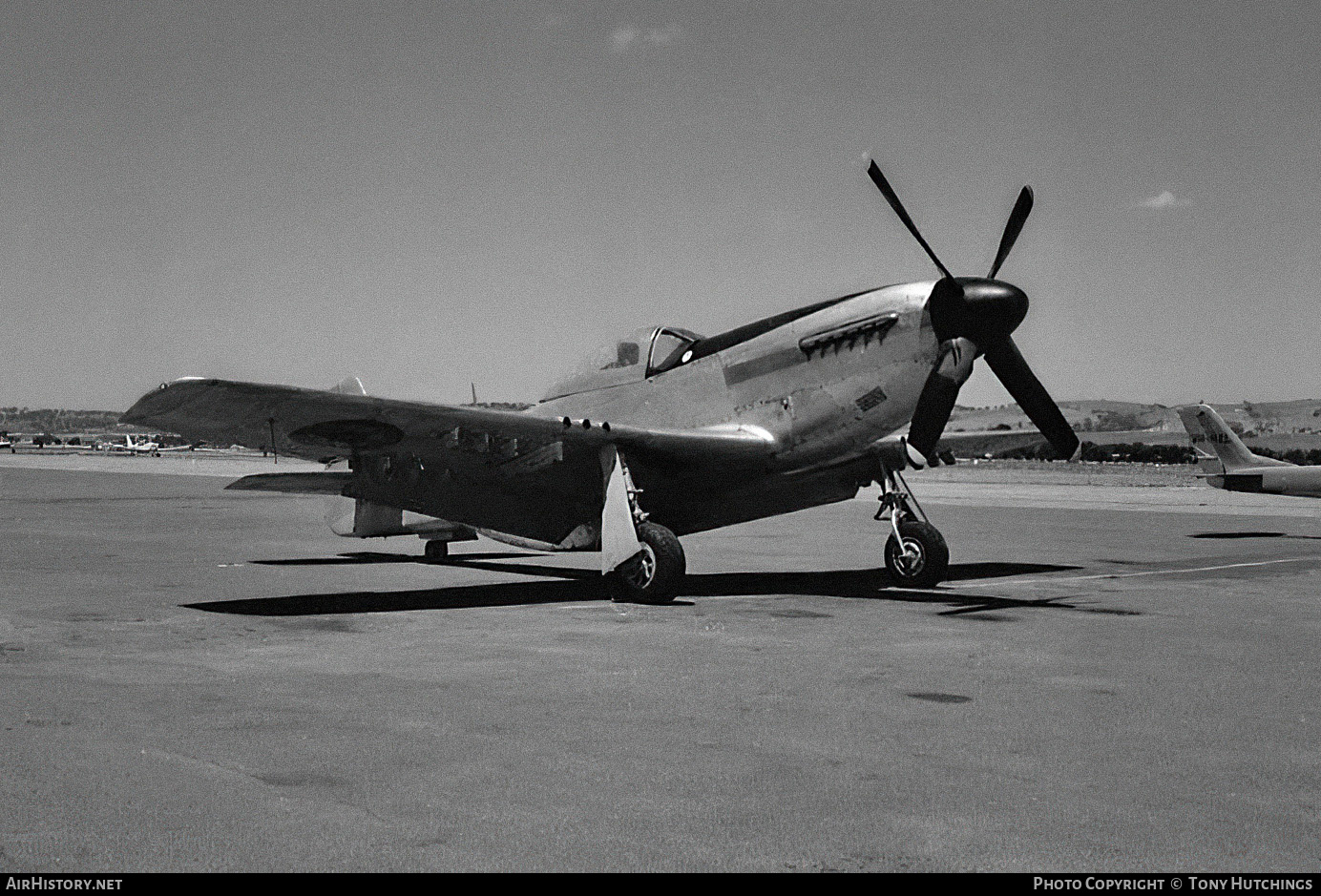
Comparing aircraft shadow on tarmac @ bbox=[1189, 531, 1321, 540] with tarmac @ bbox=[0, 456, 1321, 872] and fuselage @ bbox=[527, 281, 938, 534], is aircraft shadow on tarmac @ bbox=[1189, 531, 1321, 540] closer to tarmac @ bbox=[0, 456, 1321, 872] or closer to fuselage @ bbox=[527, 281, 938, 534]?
tarmac @ bbox=[0, 456, 1321, 872]

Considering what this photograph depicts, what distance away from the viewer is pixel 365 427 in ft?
40.9

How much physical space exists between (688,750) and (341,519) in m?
11.3

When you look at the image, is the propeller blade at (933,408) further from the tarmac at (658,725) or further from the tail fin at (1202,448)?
the tail fin at (1202,448)

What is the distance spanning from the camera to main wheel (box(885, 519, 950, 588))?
540 inches

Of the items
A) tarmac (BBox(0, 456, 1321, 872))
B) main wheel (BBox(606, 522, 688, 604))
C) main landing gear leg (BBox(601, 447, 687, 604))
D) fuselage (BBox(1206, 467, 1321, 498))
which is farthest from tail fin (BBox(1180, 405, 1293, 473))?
main wheel (BBox(606, 522, 688, 604))

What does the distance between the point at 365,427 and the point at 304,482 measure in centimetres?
242

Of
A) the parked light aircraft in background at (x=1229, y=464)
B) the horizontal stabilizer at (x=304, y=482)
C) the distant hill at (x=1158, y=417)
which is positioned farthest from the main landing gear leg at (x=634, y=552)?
the distant hill at (x=1158, y=417)

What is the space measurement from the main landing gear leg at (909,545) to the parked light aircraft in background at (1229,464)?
1624cm

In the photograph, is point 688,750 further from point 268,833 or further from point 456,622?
point 456,622

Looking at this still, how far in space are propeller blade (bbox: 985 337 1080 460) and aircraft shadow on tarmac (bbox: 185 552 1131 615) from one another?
190cm

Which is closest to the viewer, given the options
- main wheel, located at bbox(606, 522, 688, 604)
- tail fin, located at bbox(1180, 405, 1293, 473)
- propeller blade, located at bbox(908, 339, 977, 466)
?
main wheel, located at bbox(606, 522, 688, 604)

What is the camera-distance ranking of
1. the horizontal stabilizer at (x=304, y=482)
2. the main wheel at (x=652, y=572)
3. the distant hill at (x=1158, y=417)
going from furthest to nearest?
the distant hill at (x=1158, y=417) < the horizontal stabilizer at (x=304, y=482) < the main wheel at (x=652, y=572)

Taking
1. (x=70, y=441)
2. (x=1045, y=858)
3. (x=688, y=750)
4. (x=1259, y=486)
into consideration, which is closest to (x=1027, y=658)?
(x=688, y=750)

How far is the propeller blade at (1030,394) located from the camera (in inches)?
528
